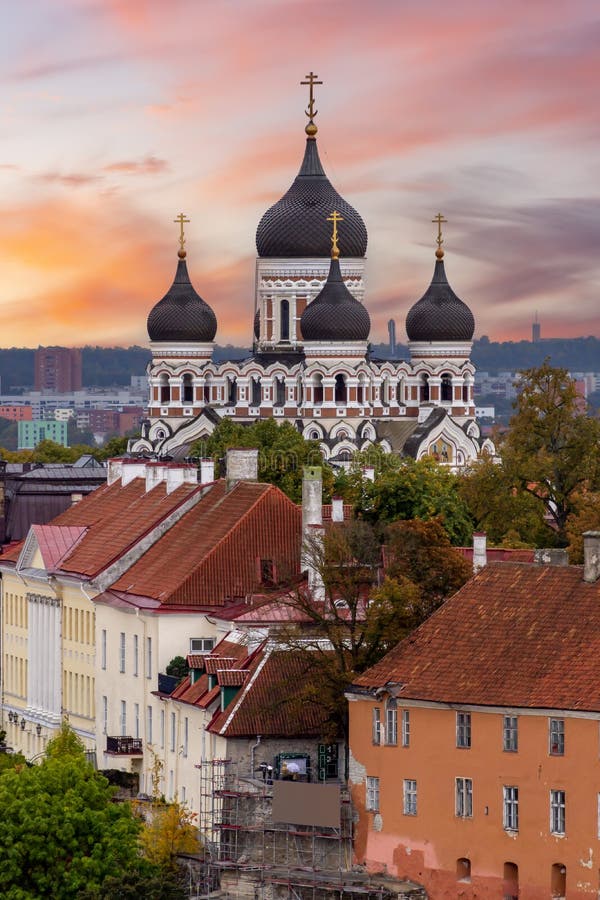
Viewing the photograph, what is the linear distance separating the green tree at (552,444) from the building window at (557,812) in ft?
124

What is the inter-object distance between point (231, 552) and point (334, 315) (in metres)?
100

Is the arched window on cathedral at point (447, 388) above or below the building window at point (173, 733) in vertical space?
above

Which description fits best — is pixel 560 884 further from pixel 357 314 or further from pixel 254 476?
pixel 357 314

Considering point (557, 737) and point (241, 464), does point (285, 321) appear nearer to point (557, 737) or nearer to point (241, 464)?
point (241, 464)

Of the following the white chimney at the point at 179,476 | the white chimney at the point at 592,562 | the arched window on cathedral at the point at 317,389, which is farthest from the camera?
the arched window on cathedral at the point at 317,389

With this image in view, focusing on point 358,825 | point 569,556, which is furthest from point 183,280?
point 358,825

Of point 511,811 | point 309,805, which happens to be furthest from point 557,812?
point 309,805

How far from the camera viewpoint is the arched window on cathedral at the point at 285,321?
190m

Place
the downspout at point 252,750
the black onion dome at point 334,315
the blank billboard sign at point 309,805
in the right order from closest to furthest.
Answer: the blank billboard sign at point 309,805 < the downspout at point 252,750 < the black onion dome at point 334,315

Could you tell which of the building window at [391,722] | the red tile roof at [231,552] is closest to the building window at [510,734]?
the building window at [391,722]

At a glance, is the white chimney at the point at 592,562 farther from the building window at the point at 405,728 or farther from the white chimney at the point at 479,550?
the white chimney at the point at 479,550

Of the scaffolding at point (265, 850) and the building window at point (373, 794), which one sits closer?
the scaffolding at point (265, 850)

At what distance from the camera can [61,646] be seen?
3573 inches

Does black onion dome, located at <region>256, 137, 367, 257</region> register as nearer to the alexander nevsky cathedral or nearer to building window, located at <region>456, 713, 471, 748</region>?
the alexander nevsky cathedral
